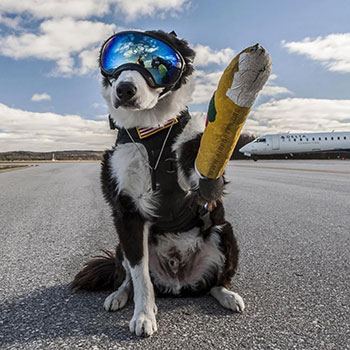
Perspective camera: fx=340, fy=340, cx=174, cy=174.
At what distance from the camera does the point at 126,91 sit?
1.94 m

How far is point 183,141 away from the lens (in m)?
2.05

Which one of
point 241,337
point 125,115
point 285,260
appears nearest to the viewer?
point 241,337

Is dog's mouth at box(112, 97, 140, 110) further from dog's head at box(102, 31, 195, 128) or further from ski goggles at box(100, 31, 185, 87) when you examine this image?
ski goggles at box(100, 31, 185, 87)

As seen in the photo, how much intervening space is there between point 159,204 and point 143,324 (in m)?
0.68

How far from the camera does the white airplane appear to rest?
109 ft

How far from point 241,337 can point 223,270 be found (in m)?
0.63

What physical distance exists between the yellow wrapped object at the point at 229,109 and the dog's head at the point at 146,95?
0.54 m

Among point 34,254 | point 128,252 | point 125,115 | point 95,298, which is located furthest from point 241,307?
point 34,254

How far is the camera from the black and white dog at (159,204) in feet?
6.55

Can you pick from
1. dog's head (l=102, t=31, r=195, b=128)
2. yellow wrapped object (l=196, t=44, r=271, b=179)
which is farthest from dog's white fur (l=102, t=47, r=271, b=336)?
yellow wrapped object (l=196, t=44, r=271, b=179)

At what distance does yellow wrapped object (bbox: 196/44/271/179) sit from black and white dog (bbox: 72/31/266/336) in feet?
0.63

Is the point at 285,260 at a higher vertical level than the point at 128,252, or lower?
lower

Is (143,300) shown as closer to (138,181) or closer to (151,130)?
(138,181)

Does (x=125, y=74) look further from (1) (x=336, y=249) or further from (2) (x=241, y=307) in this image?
(1) (x=336, y=249)
